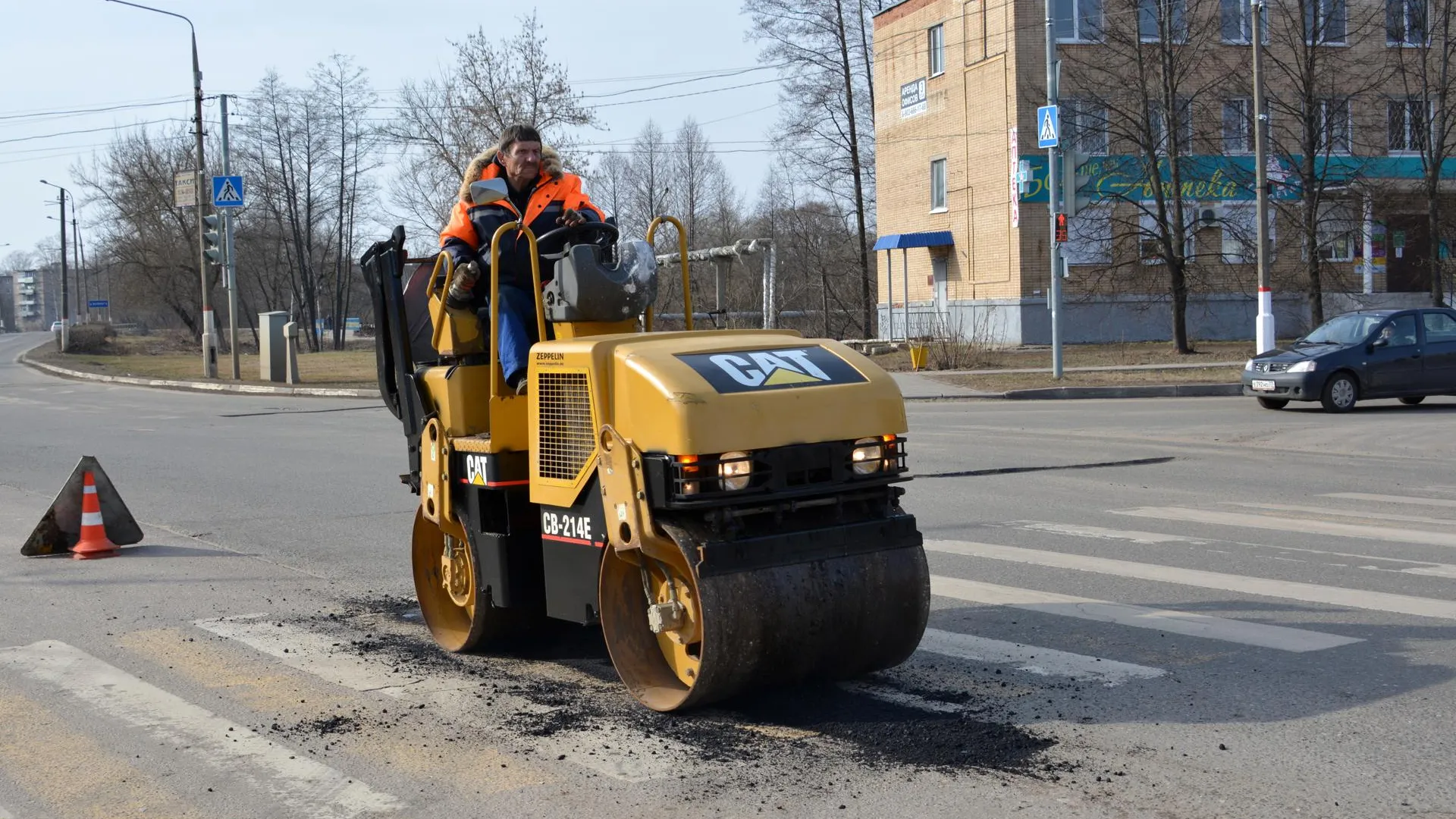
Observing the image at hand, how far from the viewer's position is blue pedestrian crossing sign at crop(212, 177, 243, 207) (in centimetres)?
3159

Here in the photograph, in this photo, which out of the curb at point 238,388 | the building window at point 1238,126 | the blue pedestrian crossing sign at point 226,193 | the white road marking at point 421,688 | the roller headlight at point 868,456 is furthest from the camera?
the building window at point 1238,126

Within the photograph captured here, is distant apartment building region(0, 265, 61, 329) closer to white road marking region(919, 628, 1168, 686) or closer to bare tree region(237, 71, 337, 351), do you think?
Result: bare tree region(237, 71, 337, 351)

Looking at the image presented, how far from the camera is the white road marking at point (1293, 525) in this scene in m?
9.09

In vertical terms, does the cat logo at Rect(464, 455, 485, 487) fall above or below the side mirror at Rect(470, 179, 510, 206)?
below

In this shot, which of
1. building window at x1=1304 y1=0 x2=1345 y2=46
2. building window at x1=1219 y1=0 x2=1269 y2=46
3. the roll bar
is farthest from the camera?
building window at x1=1219 y1=0 x2=1269 y2=46

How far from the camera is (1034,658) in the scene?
6.16 metres

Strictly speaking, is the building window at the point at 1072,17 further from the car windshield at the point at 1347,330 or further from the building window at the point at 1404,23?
the car windshield at the point at 1347,330

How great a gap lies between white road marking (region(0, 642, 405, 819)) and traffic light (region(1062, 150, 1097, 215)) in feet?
67.9

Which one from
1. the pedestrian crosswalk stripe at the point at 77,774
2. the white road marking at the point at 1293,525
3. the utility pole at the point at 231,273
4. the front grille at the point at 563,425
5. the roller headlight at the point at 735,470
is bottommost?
the pedestrian crosswalk stripe at the point at 77,774

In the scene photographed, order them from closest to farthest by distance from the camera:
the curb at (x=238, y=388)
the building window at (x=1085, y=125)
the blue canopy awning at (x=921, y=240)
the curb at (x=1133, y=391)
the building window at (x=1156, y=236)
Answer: the curb at (x=1133, y=391), the curb at (x=238, y=388), the building window at (x=1085, y=125), the building window at (x=1156, y=236), the blue canopy awning at (x=921, y=240)

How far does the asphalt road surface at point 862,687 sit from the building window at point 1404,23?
26746 mm

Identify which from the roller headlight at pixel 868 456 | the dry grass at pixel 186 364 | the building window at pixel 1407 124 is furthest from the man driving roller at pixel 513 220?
the building window at pixel 1407 124

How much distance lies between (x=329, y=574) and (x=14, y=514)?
4849 mm

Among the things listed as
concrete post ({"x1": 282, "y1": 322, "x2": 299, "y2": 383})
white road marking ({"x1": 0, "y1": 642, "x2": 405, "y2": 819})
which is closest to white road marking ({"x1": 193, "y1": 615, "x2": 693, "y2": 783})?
white road marking ({"x1": 0, "y1": 642, "x2": 405, "y2": 819})
